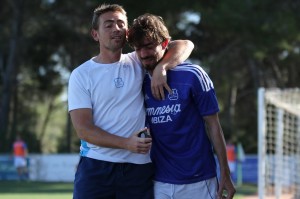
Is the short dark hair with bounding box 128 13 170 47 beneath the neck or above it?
above

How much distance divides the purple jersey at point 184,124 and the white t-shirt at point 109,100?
16cm

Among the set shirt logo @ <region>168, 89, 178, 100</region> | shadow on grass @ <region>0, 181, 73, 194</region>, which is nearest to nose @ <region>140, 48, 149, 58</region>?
shirt logo @ <region>168, 89, 178, 100</region>

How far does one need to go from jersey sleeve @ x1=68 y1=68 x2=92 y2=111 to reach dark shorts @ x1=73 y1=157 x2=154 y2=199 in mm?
401

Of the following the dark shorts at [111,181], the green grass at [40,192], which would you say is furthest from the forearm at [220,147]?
the green grass at [40,192]

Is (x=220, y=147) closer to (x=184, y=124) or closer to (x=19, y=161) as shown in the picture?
(x=184, y=124)

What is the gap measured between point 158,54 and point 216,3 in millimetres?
24368

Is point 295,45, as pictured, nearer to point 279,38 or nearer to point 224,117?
point 279,38

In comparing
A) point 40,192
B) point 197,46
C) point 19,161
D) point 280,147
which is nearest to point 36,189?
point 40,192

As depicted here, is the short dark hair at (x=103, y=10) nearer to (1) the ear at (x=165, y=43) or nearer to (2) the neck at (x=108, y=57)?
(2) the neck at (x=108, y=57)

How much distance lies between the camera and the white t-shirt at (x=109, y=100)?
16.1 feet

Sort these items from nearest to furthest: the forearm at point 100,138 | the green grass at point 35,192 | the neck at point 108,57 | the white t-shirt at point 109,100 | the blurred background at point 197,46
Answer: the forearm at point 100,138, the white t-shirt at point 109,100, the neck at point 108,57, the green grass at point 35,192, the blurred background at point 197,46

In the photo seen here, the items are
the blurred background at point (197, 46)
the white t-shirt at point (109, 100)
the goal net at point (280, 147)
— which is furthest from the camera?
the blurred background at point (197, 46)

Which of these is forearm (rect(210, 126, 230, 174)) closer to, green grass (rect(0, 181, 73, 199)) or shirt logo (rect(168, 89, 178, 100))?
shirt logo (rect(168, 89, 178, 100))

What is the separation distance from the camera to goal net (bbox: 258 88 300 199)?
13594 mm
